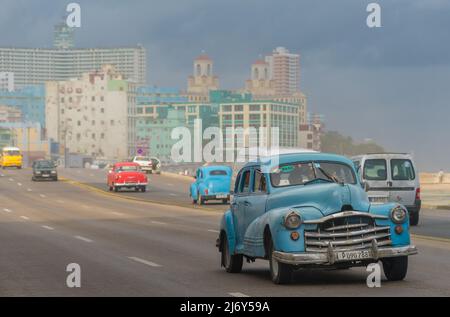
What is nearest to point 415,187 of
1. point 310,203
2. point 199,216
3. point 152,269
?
point 199,216

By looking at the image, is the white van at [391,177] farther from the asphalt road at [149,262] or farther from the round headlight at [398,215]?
the round headlight at [398,215]

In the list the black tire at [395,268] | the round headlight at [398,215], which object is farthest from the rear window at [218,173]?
the round headlight at [398,215]

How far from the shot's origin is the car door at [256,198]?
15.8m

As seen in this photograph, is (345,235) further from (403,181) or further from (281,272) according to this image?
(403,181)

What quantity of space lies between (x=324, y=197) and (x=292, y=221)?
69 centimetres

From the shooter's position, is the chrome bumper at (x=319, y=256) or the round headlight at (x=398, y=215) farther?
the round headlight at (x=398, y=215)

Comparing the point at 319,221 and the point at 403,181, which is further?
the point at 403,181

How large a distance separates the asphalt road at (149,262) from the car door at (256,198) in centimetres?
91

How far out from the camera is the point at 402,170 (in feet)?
103

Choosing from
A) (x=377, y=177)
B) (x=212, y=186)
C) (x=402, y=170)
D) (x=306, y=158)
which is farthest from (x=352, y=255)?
(x=212, y=186)

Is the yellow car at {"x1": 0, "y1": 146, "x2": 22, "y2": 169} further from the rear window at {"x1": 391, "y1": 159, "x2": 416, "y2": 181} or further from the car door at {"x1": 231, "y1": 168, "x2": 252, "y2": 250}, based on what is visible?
the car door at {"x1": 231, "y1": 168, "x2": 252, "y2": 250}

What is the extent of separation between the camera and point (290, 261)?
45.8ft

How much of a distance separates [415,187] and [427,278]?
53.1 ft
